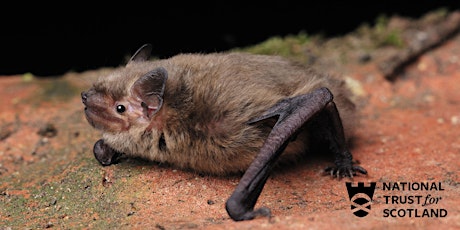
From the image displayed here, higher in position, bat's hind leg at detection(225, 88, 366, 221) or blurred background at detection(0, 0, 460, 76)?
blurred background at detection(0, 0, 460, 76)

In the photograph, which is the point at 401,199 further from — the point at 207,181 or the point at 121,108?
the point at 121,108

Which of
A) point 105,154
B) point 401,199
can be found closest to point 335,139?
point 401,199

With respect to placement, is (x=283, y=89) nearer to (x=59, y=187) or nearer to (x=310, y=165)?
(x=310, y=165)

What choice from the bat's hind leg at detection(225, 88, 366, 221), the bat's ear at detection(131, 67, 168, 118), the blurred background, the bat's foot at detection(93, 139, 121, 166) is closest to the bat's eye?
the bat's ear at detection(131, 67, 168, 118)

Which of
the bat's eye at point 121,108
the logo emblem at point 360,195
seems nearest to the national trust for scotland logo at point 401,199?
the logo emblem at point 360,195

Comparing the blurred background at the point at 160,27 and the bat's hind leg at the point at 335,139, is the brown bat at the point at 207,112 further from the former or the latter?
the blurred background at the point at 160,27

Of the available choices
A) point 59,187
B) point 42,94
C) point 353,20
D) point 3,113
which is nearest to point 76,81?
point 42,94

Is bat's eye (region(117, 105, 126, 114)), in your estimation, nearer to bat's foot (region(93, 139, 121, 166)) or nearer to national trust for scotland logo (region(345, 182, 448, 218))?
bat's foot (region(93, 139, 121, 166))
